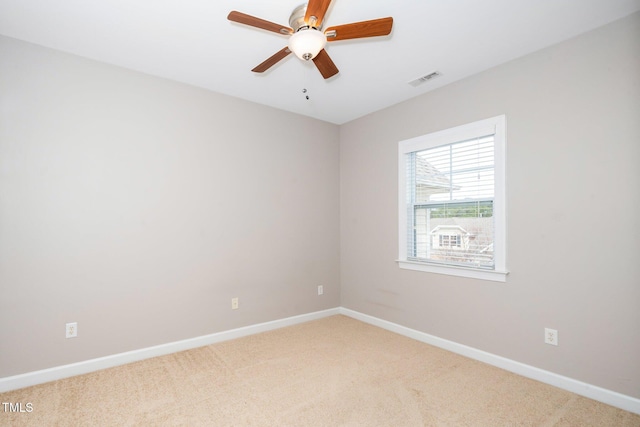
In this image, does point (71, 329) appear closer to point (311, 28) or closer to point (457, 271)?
point (311, 28)

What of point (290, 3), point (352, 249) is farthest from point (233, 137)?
point (352, 249)

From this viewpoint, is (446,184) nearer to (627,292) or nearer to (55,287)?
(627,292)

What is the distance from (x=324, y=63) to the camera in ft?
7.11

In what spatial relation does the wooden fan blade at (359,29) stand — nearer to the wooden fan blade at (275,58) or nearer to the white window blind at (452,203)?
the wooden fan blade at (275,58)

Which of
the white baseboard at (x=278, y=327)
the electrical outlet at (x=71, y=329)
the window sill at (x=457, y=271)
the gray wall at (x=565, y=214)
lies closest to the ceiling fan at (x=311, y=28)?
the gray wall at (x=565, y=214)

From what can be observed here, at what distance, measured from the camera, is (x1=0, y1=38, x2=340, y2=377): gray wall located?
8.16 feet

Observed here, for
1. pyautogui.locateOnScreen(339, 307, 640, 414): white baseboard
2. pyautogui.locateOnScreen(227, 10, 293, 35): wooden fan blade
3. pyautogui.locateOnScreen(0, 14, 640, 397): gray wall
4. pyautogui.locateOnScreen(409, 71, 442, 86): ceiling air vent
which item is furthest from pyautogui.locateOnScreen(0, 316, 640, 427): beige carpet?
pyautogui.locateOnScreen(409, 71, 442, 86): ceiling air vent

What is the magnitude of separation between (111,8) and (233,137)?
158 cm

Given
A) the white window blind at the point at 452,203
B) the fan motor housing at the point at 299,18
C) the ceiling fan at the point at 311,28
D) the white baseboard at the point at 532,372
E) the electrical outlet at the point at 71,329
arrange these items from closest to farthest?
1. the ceiling fan at the point at 311,28
2. the fan motor housing at the point at 299,18
3. the white baseboard at the point at 532,372
4. the electrical outlet at the point at 71,329
5. the white window blind at the point at 452,203

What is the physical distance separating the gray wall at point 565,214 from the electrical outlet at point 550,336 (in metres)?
0.04

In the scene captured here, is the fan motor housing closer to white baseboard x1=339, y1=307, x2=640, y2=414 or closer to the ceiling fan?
the ceiling fan

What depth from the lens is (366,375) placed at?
2.63 meters

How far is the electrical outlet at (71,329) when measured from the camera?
263 cm

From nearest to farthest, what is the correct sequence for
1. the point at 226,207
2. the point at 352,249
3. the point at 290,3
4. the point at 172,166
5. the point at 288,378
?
the point at 290,3 → the point at 288,378 → the point at 172,166 → the point at 226,207 → the point at 352,249
